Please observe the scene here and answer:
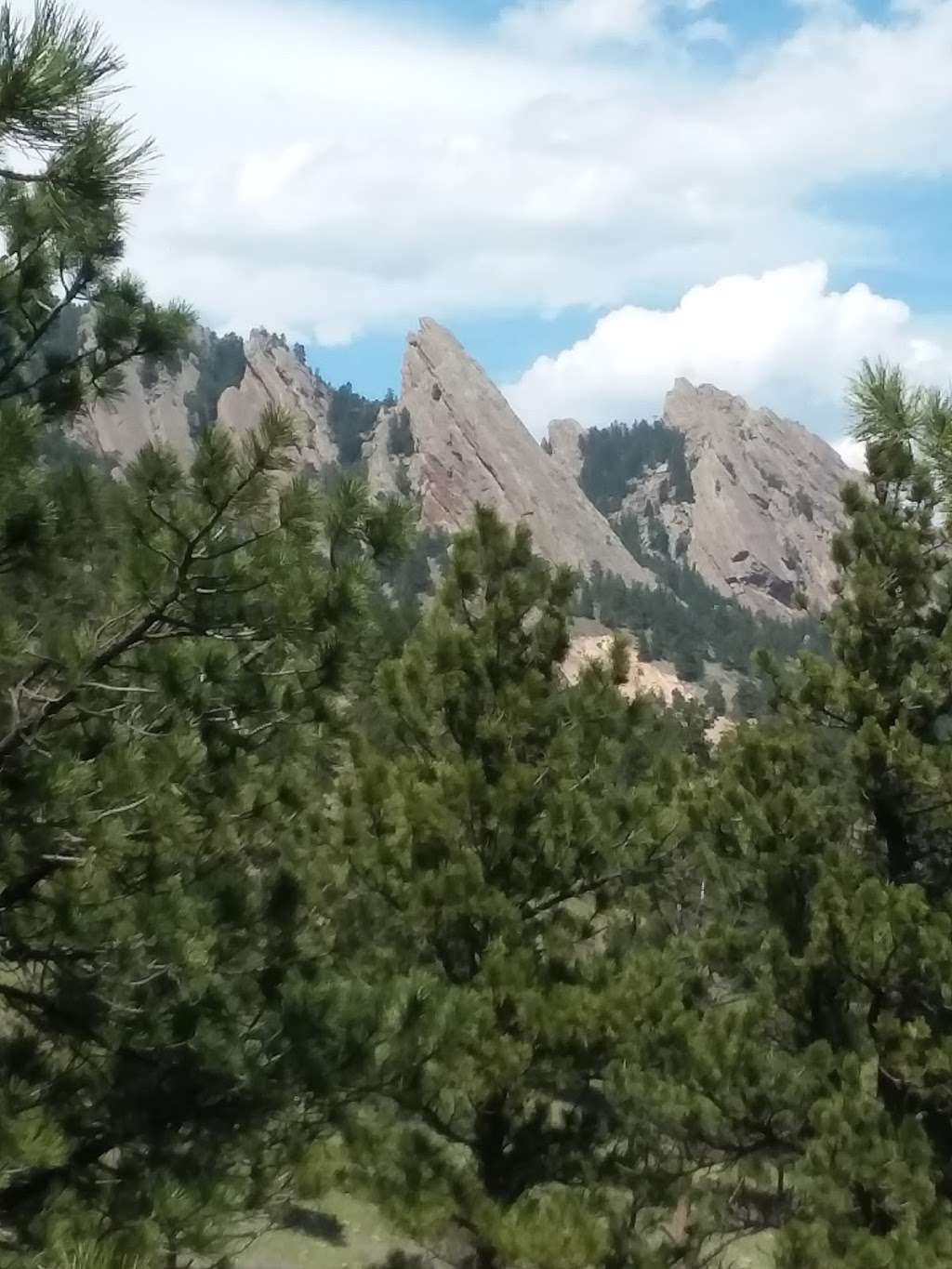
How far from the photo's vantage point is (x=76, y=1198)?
5.09 meters

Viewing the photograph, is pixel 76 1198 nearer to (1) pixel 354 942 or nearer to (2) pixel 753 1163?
(1) pixel 354 942

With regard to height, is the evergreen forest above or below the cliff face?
below

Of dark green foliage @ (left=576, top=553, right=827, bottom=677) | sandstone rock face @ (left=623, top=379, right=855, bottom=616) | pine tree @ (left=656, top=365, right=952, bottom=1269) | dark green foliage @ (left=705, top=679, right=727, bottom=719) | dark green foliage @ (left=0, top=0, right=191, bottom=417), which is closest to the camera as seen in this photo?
dark green foliage @ (left=0, top=0, right=191, bottom=417)

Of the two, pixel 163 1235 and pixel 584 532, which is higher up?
pixel 584 532

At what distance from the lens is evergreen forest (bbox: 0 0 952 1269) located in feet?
16.1

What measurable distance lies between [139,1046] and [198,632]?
6.03 feet

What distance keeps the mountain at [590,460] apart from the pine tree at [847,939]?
295 feet

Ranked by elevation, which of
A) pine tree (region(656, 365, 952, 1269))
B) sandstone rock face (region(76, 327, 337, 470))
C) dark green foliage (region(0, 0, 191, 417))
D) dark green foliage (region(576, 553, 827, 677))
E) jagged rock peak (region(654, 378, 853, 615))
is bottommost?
pine tree (region(656, 365, 952, 1269))

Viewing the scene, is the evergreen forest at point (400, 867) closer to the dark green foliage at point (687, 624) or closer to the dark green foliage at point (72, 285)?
the dark green foliage at point (72, 285)

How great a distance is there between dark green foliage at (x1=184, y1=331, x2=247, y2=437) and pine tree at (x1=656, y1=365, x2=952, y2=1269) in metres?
116

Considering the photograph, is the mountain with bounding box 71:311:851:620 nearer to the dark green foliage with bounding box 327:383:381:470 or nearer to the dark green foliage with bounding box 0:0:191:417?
the dark green foliage with bounding box 327:383:381:470

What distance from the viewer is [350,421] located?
476 feet

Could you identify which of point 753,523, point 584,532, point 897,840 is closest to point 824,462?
point 753,523

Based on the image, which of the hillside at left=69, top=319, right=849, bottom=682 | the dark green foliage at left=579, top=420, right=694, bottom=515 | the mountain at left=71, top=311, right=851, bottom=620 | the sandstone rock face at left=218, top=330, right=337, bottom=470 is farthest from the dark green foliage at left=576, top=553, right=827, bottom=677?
the dark green foliage at left=579, top=420, right=694, bottom=515
